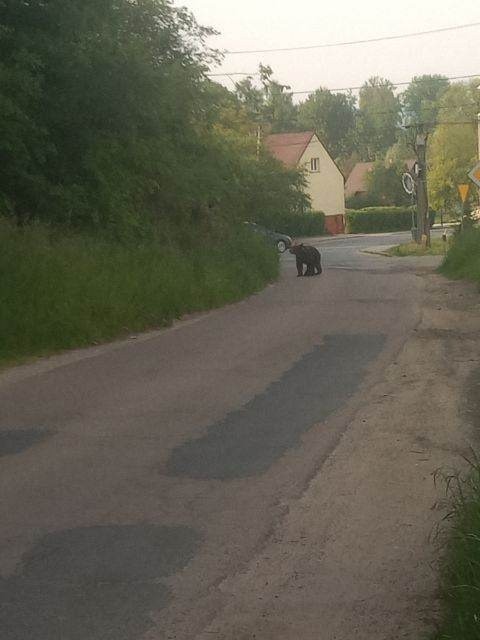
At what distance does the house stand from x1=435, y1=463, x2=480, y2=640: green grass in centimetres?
8231

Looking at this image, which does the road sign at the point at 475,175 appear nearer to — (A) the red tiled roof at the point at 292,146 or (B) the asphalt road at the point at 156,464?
(B) the asphalt road at the point at 156,464

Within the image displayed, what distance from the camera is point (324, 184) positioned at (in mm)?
90688

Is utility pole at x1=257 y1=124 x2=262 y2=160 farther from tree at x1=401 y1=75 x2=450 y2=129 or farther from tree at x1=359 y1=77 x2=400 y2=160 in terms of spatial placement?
tree at x1=401 y1=75 x2=450 y2=129

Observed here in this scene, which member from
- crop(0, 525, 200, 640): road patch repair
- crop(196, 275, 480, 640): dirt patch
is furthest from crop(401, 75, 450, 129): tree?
crop(0, 525, 200, 640): road patch repair

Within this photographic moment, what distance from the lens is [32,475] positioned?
7.96 meters

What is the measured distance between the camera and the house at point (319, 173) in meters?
89.3

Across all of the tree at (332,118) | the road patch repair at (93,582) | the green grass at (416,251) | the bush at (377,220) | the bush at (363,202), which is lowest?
the bush at (377,220)

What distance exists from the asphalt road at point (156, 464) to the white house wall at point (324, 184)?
241 feet

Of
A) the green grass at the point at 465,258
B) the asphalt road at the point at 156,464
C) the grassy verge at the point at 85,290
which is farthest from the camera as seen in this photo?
the green grass at the point at 465,258

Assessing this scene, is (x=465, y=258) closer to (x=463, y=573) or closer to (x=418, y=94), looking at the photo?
(x=463, y=573)

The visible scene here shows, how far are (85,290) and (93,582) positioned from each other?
1193cm

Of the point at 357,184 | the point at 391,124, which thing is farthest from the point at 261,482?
the point at 391,124

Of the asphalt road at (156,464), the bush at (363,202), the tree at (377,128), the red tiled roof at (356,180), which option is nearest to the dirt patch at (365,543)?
the asphalt road at (156,464)

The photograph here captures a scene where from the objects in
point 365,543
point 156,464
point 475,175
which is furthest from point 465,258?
point 365,543
